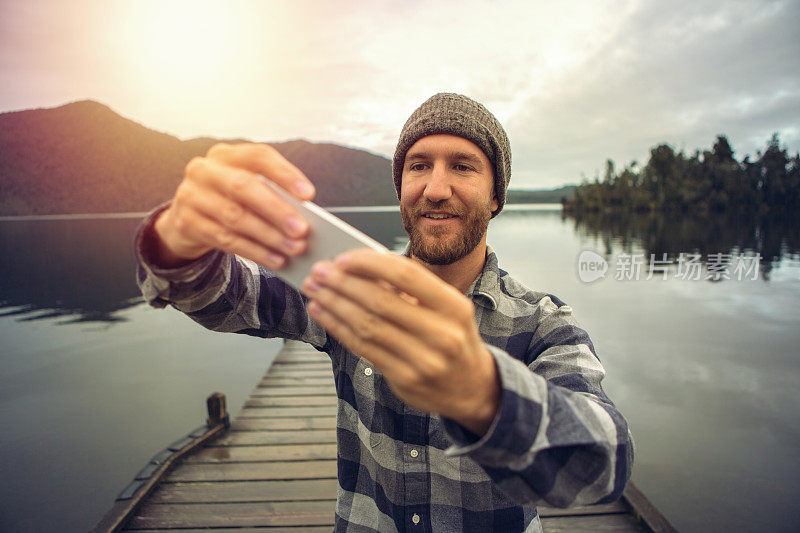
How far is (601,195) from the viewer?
134 meters

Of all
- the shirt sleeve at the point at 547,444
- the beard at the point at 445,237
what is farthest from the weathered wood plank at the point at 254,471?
the shirt sleeve at the point at 547,444

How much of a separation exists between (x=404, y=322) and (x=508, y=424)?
1.54 ft

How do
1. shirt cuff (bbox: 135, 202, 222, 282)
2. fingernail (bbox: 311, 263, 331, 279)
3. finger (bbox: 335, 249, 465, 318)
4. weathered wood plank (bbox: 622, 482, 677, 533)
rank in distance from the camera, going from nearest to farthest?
finger (bbox: 335, 249, 465, 318), fingernail (bbox: 311, 263, 331, 279), shirt cuff (bbox: 135, 202, 222, 282), weathered wood plank (bbox: 622, 482, 677, 533)

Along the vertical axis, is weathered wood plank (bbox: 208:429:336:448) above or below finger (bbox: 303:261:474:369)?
below

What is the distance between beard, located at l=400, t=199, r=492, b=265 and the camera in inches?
98.5

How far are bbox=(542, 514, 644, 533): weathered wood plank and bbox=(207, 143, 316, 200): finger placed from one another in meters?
4.99

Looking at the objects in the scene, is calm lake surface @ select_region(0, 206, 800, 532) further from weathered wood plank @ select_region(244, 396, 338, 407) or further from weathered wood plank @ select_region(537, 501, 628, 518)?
weathered wood plank @ select_region(537, 501, 628, 518)

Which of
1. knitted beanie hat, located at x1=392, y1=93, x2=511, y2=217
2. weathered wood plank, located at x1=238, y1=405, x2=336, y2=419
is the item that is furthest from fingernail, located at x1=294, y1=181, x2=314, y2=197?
weathered wood plank, located at x1=238, y1=405, x2=336, y2=419

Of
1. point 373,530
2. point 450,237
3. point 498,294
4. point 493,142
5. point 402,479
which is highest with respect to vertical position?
point 493,142

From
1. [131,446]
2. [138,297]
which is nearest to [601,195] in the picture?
[138,297]

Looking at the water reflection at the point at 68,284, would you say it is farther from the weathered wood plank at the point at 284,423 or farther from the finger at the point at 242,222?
the finger at the point at 242,222

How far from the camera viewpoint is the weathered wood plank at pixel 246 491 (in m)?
5.24

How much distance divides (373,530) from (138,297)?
30818mm

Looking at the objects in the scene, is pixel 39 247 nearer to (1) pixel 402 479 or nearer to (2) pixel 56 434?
(2) pixel 56 434
